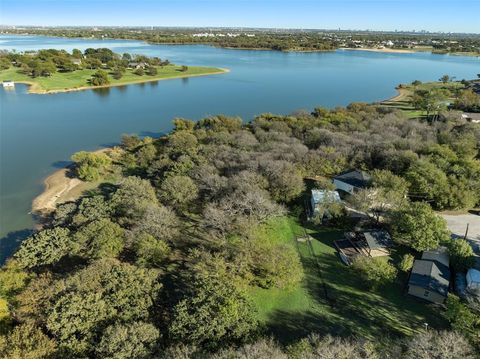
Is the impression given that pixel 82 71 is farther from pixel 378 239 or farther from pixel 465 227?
pixel 465 227

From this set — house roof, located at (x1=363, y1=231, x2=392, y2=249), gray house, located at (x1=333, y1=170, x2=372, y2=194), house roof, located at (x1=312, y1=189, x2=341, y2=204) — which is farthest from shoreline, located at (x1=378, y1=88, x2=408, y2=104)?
house roof, located at (x1=363, y1=231, x2=392, y2=249)

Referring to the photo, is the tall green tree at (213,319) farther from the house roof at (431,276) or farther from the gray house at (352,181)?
the gray house at (352,181)

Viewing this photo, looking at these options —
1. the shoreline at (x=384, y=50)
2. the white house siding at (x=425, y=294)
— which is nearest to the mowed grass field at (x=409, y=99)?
the white house siding at (x=425, y=294)

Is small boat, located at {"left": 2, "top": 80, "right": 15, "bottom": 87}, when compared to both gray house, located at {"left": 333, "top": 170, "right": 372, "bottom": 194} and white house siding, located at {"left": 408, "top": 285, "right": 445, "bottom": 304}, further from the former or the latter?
white house siding, located at {"left": 408, "top": 285, "right": 445, "bottom": 304}

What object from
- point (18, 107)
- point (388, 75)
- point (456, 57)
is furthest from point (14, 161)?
point (456, 57)

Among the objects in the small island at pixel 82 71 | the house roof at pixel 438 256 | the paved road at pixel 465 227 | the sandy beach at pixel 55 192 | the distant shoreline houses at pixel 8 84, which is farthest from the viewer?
the small island at pixel 82 71

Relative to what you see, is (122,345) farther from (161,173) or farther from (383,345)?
(161,173)

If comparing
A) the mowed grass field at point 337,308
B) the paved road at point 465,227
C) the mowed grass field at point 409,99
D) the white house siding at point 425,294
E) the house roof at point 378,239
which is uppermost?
the mowed grass field at point 409,99
